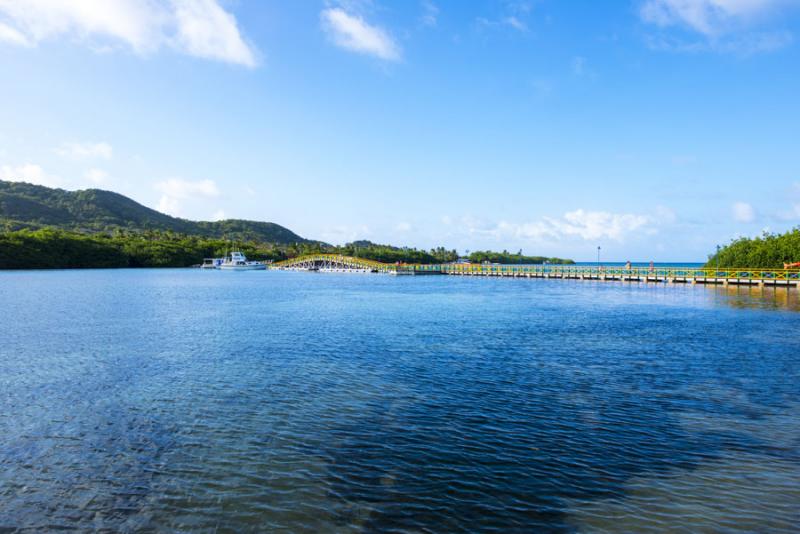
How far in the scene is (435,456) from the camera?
1083 centimetres

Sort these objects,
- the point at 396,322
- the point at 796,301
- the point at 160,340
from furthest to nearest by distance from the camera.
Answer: the point at 796,301, the point at 396,322, the point at 160,340

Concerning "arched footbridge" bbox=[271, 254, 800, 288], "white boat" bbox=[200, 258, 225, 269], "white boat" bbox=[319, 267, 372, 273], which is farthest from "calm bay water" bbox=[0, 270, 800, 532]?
"white boat" bbox=[200, 258, 225, 269]

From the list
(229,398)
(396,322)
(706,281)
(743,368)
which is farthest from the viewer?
(706,281)

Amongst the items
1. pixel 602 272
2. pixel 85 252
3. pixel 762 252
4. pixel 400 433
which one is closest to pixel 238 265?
pixel 85 252

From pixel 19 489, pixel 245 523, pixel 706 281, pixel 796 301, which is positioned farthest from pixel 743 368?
pixel 706 281

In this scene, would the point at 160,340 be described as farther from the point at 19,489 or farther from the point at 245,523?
the point at 245,523

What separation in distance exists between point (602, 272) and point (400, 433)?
9359 centimetres

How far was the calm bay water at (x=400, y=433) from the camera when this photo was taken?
855 centimetres

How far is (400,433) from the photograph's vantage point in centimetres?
1225

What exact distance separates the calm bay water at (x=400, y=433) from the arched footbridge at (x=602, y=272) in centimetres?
5125

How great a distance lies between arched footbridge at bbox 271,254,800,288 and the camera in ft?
221

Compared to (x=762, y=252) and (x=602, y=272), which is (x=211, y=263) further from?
(x=762, y=252)

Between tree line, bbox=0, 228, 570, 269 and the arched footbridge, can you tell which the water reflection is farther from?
tree line, bbox=0, 228, 570, 269

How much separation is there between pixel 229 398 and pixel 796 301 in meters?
55.5
